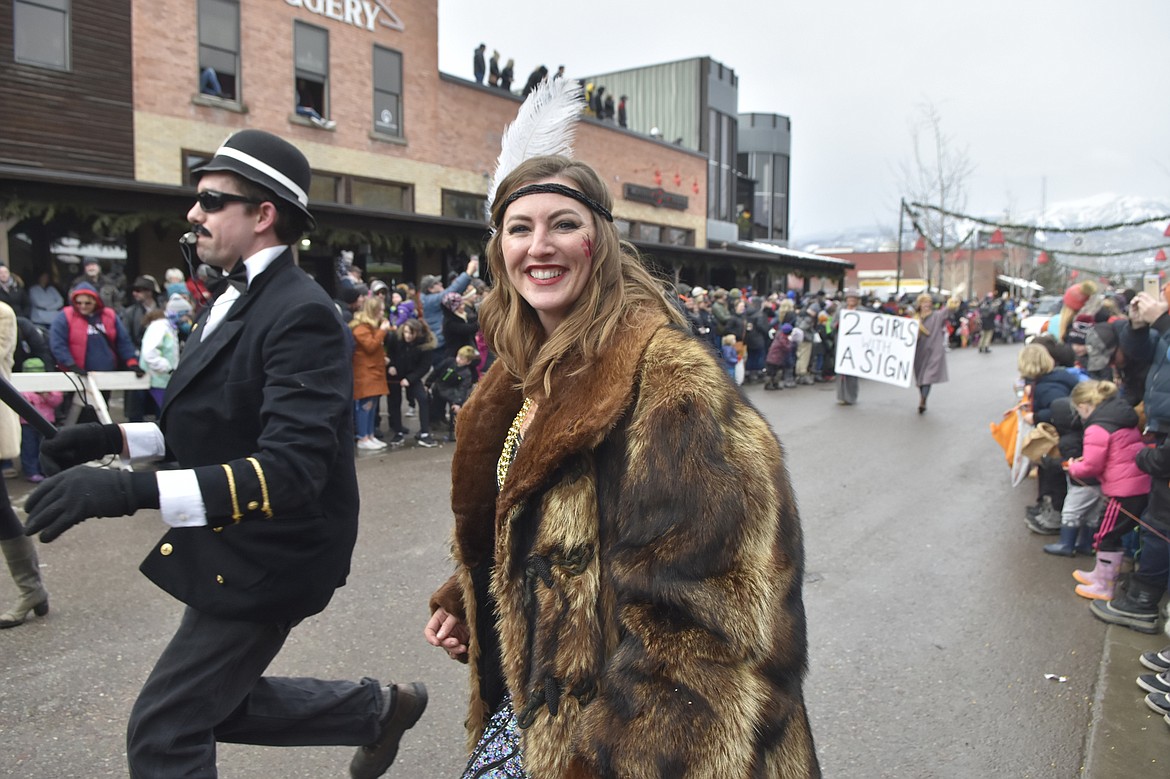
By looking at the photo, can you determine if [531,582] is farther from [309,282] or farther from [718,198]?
[718,198]

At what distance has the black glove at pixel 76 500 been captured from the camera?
1.78m

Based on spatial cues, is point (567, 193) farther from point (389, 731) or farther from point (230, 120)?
point (230, 120)

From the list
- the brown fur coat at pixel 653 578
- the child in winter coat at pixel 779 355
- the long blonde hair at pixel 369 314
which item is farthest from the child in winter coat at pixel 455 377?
the brown fur coat at pixel 653 578

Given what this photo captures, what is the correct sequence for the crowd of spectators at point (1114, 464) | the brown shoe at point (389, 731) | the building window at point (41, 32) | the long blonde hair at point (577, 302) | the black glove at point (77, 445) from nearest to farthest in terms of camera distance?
the long blonde hair at point (577, 302) < the black glove at point (77, 445) < the brown shoe at point (389, 731) < the crowd of spectators at point (1114, 464) < the building window at point (41, 32)

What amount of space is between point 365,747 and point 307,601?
788mm

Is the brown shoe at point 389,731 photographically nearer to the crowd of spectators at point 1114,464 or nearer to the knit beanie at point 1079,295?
the crowd of spectators at point 1114,464

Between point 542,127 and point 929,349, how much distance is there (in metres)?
12.3

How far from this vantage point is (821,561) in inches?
229

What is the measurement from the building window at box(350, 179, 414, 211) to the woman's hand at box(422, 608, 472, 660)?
17.6m

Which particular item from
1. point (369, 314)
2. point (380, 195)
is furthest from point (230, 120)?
point (369, 314)

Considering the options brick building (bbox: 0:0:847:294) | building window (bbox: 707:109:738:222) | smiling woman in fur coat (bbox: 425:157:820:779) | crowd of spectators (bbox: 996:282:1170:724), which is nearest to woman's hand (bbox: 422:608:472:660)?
smiling woman in fur coat (bbox: 425:157:820:779)

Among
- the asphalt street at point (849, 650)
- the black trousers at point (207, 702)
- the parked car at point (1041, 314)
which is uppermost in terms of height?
the parked car at point (1041, 314)

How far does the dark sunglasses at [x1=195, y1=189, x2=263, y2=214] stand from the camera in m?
2.34

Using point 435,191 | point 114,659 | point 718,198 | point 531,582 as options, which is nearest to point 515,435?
point 531,582
